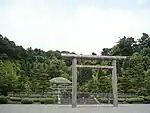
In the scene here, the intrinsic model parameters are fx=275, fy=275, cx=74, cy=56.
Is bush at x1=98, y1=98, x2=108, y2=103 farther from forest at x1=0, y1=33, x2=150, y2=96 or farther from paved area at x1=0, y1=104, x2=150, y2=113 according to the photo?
paved area at x1=0, y1=104, x2=150, y2=113

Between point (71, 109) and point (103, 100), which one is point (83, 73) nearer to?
point (103, 100)

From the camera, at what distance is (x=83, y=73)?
35312 mm

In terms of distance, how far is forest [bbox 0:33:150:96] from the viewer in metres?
25.6

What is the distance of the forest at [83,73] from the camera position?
25.6m

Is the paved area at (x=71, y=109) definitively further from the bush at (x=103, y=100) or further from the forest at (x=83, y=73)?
the bush at (x=103, y=100)

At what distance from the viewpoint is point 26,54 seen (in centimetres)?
4172

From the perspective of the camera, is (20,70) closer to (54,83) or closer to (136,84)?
(54,83)

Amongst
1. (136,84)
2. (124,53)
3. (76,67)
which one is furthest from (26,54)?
(76,67)

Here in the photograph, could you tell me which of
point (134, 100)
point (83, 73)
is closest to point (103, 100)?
point (134, 100)

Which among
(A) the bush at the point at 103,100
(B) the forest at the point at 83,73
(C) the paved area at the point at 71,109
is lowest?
(C) the paved area at the point at 71,109

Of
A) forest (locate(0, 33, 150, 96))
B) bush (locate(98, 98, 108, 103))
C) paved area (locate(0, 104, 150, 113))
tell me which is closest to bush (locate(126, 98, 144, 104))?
forest (locate(0, 33, 150, 96))

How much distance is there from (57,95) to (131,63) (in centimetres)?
923

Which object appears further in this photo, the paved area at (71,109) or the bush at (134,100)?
the bush at (134,100)

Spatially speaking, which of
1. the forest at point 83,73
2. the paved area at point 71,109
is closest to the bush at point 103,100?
the forest at point 83,73
